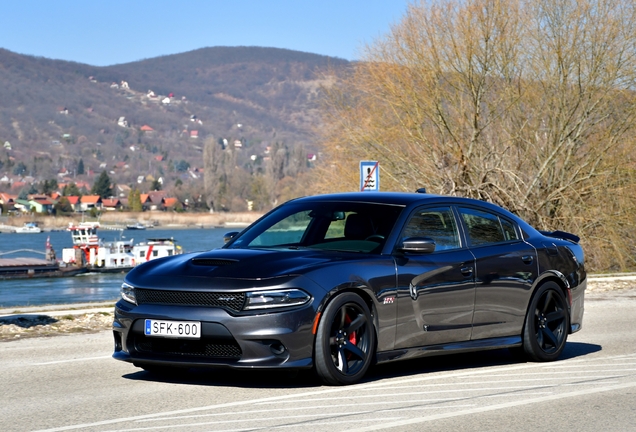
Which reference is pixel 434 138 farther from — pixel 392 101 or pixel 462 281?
pixel 462 281

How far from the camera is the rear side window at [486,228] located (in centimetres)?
920

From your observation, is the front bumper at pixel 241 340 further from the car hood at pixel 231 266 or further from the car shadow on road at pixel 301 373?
the car shadow on road at pixel 301 373

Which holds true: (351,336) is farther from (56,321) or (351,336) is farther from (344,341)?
(56,321)

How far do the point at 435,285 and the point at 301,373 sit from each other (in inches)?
51.2

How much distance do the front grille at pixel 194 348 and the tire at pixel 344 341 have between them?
0.61 metres

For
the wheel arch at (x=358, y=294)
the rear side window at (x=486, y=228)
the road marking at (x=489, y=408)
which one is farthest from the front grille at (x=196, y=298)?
the rear side window at (x=486, y=228)

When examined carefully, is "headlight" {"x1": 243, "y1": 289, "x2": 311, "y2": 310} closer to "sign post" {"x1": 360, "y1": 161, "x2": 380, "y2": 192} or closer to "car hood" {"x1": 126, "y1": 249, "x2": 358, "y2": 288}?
"car hood" {"x1": 126, "y1": 249, "x2": 358, "y2": 288}

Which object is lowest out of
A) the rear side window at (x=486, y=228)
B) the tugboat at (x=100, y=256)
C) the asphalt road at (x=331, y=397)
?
the tugboat at (x=100, y=256)

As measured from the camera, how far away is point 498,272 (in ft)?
29.9

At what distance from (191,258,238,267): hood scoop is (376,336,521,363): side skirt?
1349mm

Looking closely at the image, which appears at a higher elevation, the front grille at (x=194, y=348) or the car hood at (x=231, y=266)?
the car hood at (x=231, y=266)

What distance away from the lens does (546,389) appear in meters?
7.76

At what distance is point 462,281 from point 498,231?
3.33ft

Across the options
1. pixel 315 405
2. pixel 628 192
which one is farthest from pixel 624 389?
pixel 628 192
